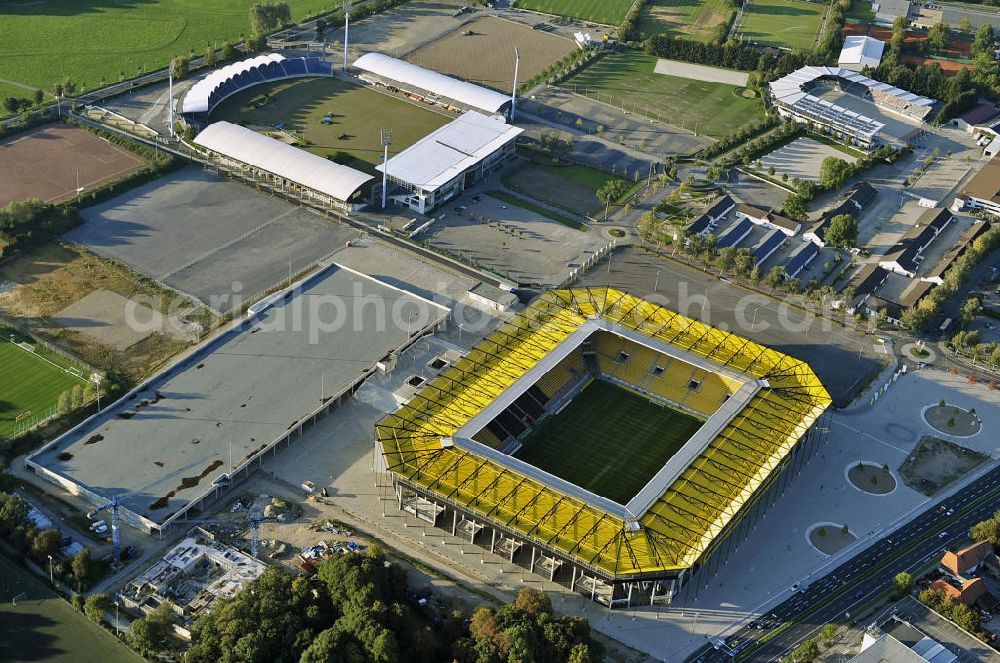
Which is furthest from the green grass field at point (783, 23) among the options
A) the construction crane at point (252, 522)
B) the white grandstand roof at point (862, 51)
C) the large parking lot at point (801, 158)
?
the construction crane at point (252, 522)

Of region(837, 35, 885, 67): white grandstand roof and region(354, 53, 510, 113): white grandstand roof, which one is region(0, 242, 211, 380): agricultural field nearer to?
region(354, 53, 510, 113): white grandstand roof

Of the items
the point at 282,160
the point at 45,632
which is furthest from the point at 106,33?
the point at 45,632

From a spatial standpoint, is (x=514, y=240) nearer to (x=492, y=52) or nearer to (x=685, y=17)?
(x=492, y=52)

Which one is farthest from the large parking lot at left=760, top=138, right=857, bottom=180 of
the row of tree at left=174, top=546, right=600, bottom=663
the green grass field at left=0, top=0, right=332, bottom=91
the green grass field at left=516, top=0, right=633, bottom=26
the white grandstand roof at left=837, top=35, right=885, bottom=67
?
the row of tree at left=174, top=546, right=600, bottom=663

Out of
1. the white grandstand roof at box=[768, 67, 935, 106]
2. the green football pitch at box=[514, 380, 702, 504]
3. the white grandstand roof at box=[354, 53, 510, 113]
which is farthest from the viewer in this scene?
the white grandstand roof at box=[768, 67, 935, 106]

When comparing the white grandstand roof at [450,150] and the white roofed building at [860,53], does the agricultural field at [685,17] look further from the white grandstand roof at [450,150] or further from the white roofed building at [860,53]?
the white grandstand roof at [450,150]

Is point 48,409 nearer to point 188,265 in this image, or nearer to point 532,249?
point 188,265
